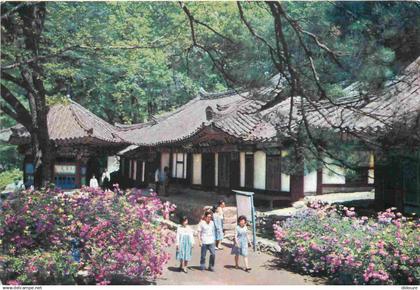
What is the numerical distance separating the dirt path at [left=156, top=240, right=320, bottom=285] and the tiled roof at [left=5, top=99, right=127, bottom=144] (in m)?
6.22

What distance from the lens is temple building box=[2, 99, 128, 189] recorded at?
379 inches

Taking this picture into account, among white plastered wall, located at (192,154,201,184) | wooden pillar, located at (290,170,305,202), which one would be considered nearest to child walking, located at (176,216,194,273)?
wooden pillar, located at (290,170,305,202)

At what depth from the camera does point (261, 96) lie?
5305 millimetres

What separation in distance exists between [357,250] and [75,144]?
8.80 meters

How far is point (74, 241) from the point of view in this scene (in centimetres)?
556

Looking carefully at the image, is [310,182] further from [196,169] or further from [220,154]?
[196,169]

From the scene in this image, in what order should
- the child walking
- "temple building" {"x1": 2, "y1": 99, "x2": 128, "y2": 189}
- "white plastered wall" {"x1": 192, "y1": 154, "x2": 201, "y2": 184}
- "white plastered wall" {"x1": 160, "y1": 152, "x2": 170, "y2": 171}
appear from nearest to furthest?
the child walking
"temple building" {"x1": 2, "y1": 99, "x2": 128, "y2": 189}
"white plastered wall" {"x1": 192, "y1": 154, "x2": 201, "y2": 184}
"white plastered wall" {"x1": 160, "y1": 152, "x2": 170, "y2": 171}

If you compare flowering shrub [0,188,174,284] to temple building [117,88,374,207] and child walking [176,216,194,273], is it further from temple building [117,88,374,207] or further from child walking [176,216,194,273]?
temple building [117,88,374,207]

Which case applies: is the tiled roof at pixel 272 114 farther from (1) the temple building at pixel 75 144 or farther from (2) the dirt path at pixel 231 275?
(1) the temple building at pixel 75 144

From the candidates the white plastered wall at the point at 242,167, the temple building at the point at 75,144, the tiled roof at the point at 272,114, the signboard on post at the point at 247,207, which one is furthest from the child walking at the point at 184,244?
the white plastered wall at the point at 242,167

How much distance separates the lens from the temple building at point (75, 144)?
9.62 m

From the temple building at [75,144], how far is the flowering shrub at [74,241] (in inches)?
136

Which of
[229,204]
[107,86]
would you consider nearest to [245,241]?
[107,86]

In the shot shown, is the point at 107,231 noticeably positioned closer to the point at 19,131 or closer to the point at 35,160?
the point at 35,160
